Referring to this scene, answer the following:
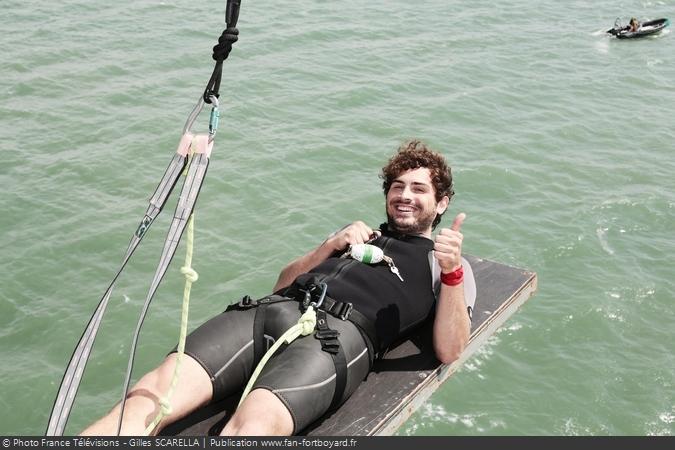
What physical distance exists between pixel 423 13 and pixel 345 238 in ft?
59.2

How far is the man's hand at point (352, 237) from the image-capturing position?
5305 mm

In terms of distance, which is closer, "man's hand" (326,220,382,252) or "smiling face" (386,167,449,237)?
"man's hand" (326,220,382,252)

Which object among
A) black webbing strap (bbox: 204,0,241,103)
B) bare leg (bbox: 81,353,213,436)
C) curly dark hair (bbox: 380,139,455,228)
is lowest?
bare leg (bbox: 81,353,213,436)

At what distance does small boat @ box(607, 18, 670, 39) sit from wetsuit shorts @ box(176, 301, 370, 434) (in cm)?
1926

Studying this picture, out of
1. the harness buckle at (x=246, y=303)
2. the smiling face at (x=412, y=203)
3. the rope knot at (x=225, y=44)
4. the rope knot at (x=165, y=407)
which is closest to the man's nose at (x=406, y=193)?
the smiling face at (x=412, y=203)

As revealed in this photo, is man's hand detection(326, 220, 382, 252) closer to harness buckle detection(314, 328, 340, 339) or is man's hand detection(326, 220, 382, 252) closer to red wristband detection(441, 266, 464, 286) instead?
red wristband detection(441, 266, 464, 286)

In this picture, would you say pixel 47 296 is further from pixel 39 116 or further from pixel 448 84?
pixel 448 84

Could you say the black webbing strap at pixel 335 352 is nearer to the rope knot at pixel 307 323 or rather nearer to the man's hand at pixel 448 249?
the rope knot at pixel 307 323

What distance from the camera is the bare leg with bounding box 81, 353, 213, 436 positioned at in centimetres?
398

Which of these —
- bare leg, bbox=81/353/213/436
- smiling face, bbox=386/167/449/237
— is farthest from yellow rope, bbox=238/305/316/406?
smiling face, bbox=386/167/449/237

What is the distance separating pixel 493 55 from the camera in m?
19.0

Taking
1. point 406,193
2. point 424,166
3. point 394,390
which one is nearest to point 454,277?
point 394,390

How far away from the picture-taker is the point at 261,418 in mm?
3977

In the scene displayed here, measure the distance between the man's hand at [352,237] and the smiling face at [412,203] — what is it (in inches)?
7.5
